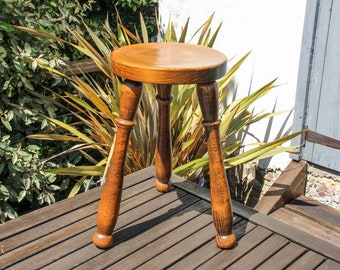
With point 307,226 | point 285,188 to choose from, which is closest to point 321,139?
point 285,188

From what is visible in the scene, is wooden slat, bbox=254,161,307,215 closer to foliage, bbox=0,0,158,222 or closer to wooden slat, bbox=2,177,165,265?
wooden slat, bbox=2,177,165,265

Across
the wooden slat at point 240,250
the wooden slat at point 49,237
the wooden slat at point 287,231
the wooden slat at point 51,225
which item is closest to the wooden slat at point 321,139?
the wooden slat at point 287,231

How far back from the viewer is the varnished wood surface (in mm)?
1982

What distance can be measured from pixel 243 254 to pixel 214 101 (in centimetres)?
62

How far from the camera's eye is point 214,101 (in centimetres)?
189

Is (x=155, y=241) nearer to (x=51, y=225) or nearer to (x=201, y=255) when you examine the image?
(x=201, y=255)

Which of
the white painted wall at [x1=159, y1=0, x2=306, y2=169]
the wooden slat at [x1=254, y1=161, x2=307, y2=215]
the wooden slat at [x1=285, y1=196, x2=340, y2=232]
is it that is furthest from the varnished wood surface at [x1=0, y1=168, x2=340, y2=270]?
the white painted wall at [x1=159, y1=0, x2=306, y2=169]

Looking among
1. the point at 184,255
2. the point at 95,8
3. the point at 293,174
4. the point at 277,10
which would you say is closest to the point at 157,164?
the point at 184,255

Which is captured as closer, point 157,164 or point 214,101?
point 214,101

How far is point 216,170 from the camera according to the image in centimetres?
197

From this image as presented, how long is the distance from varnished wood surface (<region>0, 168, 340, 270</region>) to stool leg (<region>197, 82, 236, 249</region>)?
73mm

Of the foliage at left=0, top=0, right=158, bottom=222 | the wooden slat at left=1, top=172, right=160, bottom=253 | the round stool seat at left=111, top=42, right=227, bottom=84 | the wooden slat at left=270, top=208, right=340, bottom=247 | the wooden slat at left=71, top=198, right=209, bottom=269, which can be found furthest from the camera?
the foliage at left=0, top=0, right=158, bottom=222

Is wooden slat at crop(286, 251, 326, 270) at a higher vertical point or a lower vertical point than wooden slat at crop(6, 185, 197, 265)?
lower

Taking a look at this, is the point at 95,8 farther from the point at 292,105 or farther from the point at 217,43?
the point at 292,105
